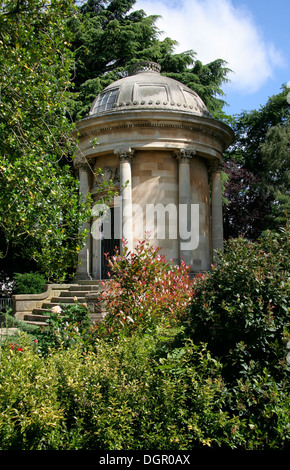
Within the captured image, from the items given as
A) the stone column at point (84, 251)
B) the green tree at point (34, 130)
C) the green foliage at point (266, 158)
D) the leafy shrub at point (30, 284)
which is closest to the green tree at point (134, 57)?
the green foliage at point (266, 158)

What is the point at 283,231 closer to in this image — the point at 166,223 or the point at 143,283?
the point at 143,283

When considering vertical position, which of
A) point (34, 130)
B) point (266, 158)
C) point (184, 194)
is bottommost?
point (34, 130)

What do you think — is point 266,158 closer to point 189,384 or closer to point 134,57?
point 134,57

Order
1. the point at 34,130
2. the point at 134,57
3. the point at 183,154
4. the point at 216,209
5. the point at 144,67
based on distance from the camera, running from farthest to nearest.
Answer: the point at 134,57, the point at 144,67, the point at 216,209, the point at 183,154, the point at 34,130

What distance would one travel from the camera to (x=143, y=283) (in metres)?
7.69

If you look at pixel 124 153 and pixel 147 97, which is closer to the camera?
pixel 124 153

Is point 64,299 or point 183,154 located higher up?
point 183,154

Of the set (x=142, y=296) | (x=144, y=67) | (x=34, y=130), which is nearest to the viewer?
(x=142, y=296)

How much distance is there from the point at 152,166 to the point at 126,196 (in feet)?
5.92

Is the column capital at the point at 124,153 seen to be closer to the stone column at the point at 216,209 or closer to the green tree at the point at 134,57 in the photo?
the stone column at the point at 216,209

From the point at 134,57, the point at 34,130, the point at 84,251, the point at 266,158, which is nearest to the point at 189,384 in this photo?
the point at 34,130

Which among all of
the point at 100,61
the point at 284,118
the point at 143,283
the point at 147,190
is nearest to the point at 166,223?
the point at 147,190

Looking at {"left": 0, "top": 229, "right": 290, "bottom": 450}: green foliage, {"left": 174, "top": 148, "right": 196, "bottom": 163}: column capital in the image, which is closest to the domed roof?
{"left": 174, "top": 148, "right": 196, "bottom": 163}: column capital

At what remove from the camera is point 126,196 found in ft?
55.8
